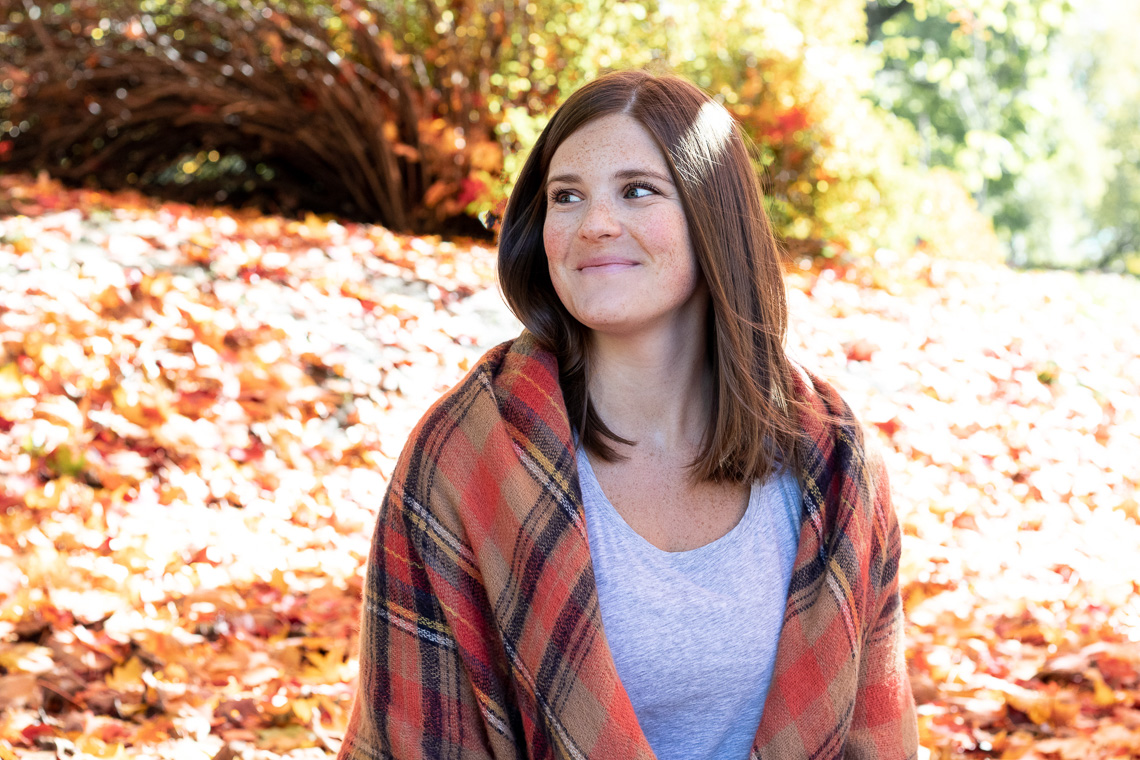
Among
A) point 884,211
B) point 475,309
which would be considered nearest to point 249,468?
point 475,309

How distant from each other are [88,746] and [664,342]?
61.5 inches

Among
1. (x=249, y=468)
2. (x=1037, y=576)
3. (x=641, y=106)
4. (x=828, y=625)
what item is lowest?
(x=1037, y=576)

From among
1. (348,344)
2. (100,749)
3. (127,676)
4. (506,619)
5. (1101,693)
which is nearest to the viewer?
(506,619)

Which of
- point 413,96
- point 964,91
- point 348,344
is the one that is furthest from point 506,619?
point 964,91

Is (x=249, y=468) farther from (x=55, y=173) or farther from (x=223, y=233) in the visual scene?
(x=55, y=173)

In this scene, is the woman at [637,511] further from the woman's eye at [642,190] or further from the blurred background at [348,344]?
the blurred background at [348,344]

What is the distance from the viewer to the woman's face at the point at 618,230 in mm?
1478

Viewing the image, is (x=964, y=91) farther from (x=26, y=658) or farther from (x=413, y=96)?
(x=26, y=658)

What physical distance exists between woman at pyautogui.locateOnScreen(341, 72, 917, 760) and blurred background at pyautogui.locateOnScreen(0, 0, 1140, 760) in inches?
15.9

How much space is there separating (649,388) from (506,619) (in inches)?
19.1

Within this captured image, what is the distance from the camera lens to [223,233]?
5.18 meters

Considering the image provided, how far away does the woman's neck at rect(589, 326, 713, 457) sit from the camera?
163 cm

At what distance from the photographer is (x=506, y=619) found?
1398 millimetres

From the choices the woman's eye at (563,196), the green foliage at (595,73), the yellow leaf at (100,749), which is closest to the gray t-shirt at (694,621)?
the woman's eye at (563,196)
